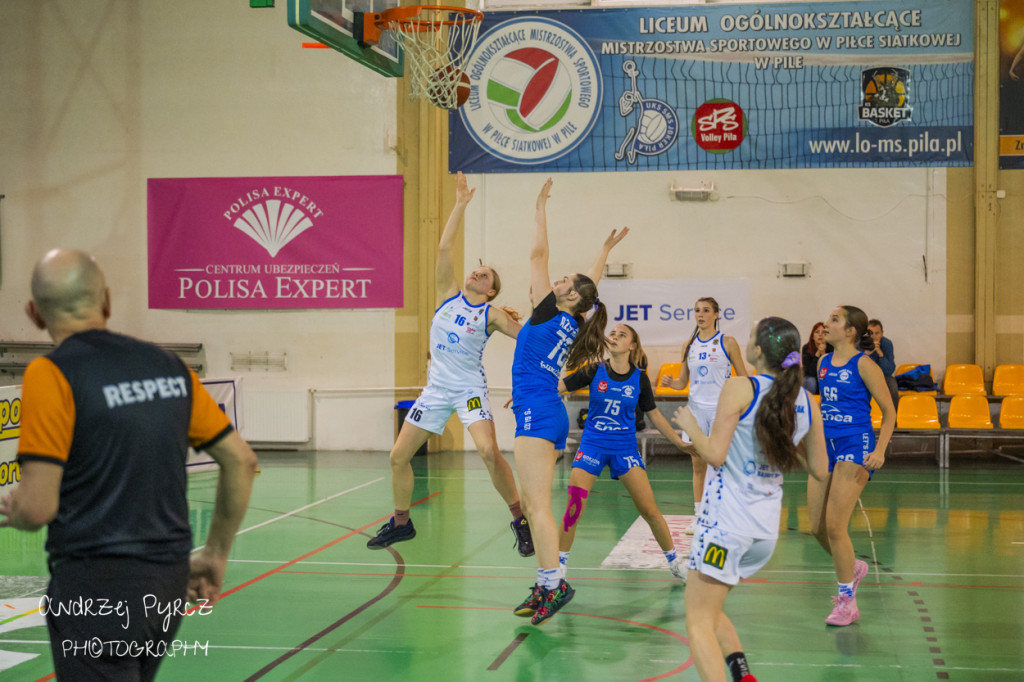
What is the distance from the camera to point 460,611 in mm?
6570

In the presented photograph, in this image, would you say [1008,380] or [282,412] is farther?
[282,412]

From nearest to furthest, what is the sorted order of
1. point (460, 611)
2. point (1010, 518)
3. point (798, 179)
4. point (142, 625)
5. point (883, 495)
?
point (142, 625)
point (460, 611)
point (1010, 518)
point (883, 495)
point (798, 179)

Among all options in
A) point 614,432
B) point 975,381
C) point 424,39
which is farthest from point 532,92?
point 614,432

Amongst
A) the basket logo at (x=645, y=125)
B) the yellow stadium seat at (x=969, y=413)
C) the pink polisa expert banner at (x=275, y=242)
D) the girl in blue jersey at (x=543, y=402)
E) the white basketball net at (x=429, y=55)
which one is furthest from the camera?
the pink polisa expert banner at (x=275, y=242)

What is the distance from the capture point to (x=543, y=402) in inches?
236

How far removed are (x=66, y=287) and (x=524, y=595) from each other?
492cm

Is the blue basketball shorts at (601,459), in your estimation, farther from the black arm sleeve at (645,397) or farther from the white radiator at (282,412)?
the white radiator at (282,412)

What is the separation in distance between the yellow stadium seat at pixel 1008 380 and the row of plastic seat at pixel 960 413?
1.03 feet

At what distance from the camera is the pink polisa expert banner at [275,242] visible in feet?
53.3

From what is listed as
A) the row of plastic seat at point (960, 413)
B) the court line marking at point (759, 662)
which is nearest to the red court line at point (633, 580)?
the court line marking at point (759, 662)

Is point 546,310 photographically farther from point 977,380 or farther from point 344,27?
point 977,380

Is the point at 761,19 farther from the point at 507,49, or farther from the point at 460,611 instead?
the point at 460,611

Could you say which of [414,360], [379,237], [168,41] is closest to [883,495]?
[414,360]

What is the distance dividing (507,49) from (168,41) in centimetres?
576
